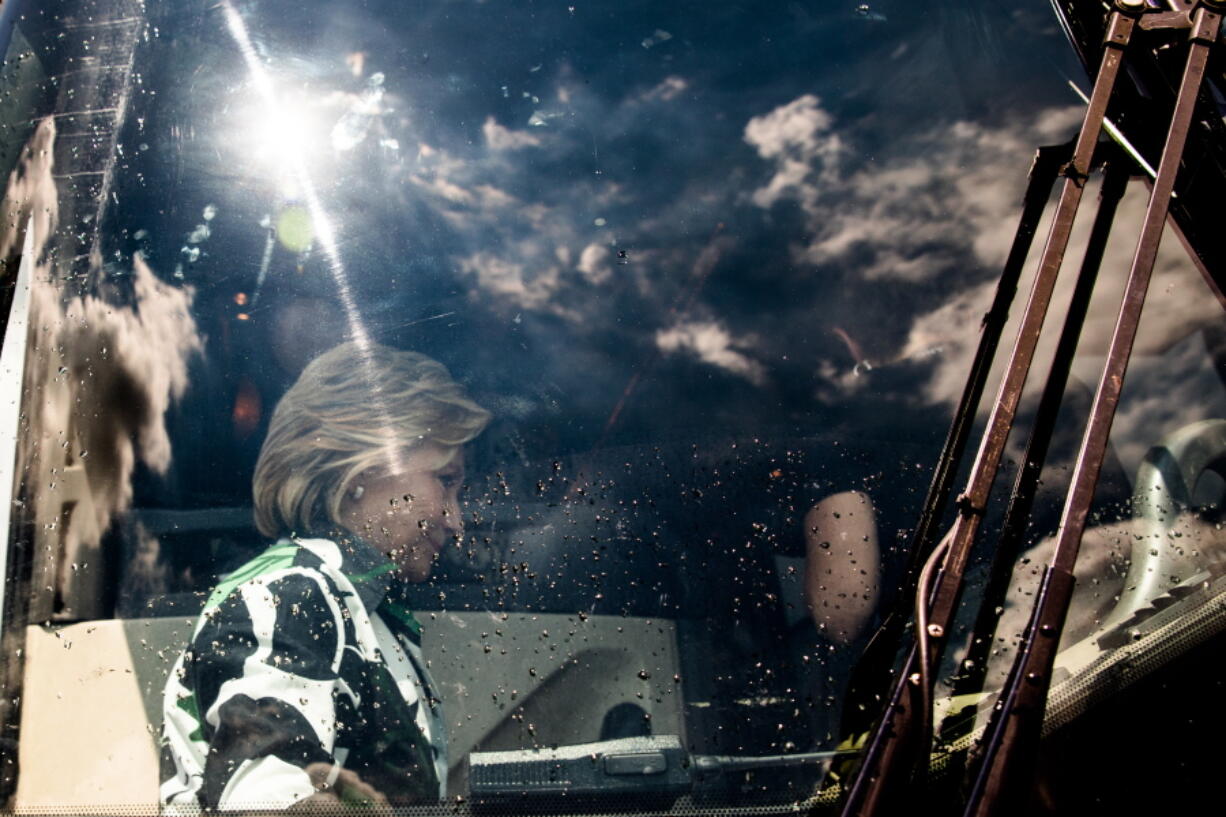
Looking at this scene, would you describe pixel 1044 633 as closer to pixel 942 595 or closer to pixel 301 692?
pixel 942 595

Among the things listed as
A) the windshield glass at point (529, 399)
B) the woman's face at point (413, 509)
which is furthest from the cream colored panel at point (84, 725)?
the woman's face at point (413, 509)

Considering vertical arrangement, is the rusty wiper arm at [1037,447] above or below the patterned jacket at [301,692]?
above

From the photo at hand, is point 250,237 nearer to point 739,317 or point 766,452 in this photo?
point 739,317

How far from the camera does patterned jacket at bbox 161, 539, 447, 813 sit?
1545mm

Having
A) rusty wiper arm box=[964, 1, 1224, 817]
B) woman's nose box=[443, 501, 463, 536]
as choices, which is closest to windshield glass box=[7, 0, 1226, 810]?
woman's nose box=[443, 501, 463, 536]

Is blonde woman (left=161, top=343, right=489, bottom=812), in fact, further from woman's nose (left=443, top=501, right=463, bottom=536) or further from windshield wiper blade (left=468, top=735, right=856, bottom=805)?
windshield wiper blade (left=468, top=735, right=856, bottom=805)

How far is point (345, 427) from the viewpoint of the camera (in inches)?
66.9

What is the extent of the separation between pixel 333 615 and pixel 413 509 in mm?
261

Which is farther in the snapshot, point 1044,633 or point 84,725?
point 84,725

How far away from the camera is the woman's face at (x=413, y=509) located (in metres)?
1.62

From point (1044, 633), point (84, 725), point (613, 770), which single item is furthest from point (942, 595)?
point (84, 725)

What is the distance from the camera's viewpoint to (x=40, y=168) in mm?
2100

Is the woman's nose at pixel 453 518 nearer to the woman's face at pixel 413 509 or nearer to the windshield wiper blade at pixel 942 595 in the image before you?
the woman's face at pixel 413 509

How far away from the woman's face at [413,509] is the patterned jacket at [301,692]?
43 millimetres
